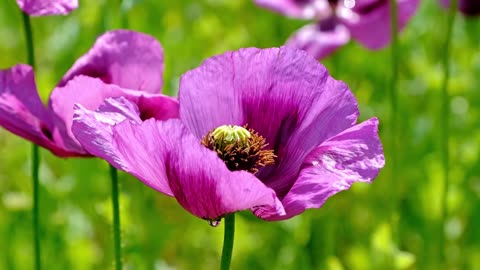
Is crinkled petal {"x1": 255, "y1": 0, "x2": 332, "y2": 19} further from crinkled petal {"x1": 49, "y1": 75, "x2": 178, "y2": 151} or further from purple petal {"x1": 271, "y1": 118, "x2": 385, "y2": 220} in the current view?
purple petal {"x1": 271, "y1": 118, "x2": 385, "y2": 220}

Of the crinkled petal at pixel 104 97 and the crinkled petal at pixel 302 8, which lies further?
the crinkled petal at pixel 302 8

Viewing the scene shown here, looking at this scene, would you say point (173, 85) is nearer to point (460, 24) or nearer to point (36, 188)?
point (36, 188)

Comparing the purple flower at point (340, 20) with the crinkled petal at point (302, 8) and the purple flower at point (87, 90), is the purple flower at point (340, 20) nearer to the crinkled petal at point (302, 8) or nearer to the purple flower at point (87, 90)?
the crinkled petal at point (302, 8)

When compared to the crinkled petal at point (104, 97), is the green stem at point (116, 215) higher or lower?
lower

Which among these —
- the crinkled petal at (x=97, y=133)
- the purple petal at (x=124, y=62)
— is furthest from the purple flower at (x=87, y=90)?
the crinkled petal at (x=97, y=133)

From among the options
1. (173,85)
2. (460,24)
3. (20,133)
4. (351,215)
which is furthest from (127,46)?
(460,24)

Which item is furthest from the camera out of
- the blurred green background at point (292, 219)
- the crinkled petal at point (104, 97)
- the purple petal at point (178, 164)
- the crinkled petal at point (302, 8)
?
the crinkled petal at point (302, 8)

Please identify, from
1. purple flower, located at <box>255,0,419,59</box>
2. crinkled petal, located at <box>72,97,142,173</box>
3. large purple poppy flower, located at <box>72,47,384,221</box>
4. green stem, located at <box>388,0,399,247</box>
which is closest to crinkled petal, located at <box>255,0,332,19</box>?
purple flower, located at <box>255,0,419,59</box>
